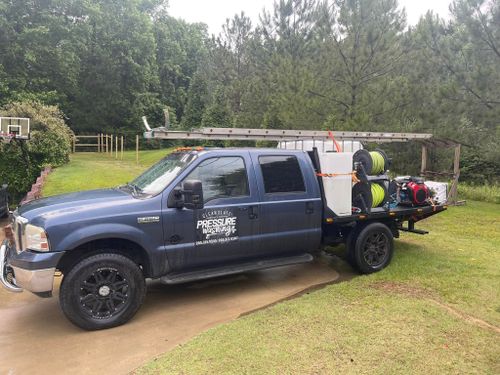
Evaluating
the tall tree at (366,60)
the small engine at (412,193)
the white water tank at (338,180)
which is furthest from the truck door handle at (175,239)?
the tall tree at (366,60)

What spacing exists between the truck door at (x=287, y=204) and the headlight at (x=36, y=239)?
95.2 inches

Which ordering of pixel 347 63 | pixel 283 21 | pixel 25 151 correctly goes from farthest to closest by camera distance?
1. pixel 283 21
2. pixel 347 63
3. pixel 25 151

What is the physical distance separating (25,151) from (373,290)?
1247cm

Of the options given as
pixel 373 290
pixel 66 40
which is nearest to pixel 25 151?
pixel 373 290

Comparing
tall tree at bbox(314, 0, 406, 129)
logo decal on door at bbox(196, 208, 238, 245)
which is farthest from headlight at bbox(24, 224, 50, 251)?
tall tree at bbox(314, 0, 406, 129)

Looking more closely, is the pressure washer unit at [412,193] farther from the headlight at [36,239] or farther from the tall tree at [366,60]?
the tall tree at [366,60]

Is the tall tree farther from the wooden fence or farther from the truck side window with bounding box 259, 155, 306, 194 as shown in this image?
the wooden fence

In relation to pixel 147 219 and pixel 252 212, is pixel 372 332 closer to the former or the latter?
pixel 252 212

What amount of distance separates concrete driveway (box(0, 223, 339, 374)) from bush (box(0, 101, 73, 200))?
8981 mm

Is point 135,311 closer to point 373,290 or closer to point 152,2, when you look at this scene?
point 373,290

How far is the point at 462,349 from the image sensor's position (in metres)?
3.81

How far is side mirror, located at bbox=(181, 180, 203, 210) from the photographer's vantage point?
4.60m

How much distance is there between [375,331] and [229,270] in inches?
71.5

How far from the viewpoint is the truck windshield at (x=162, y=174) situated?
16.4 ft
